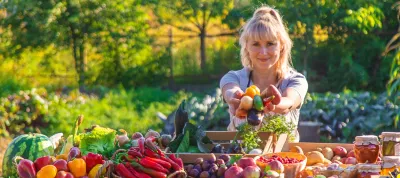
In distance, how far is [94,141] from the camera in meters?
5.03

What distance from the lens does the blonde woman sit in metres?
5.23

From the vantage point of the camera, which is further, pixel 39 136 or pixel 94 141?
pixel 39 136

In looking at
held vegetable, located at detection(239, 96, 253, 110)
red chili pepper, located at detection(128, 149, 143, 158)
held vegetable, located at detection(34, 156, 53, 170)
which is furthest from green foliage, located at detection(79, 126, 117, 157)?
held vegetable, located at detection(239, 96, 253, 110)

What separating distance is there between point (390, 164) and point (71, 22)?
38.3 feet

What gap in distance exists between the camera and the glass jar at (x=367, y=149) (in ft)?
15.0

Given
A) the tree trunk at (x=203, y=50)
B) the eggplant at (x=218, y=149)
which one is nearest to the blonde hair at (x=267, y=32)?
the eggplant at (x=218, y=149)

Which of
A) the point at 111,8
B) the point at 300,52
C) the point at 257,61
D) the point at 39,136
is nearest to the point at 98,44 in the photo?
the point at 111,8

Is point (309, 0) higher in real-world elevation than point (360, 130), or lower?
higher

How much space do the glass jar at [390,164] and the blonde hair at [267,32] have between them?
1124 mm

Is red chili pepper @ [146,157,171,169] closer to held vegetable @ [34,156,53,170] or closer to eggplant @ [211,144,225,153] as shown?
eggplant @ [211,144,225,153]

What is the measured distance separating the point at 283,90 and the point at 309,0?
765 cm

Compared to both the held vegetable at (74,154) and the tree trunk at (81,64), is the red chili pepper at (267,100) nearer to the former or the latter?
the held vegetable at (74,154)

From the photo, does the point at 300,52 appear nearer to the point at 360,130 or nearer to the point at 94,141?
the point at 360,130

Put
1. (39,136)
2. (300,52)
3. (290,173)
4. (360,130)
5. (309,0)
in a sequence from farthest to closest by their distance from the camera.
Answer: (300,52) → (309,0) → (360,130) → (39,136) → (290,173)
